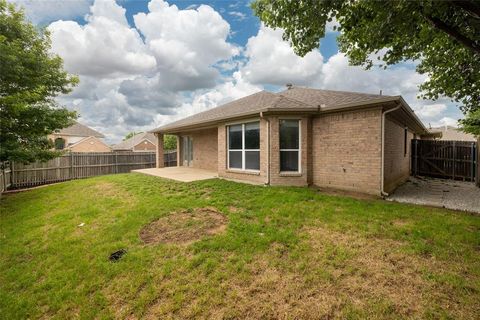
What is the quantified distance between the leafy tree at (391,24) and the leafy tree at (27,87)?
8.87 metres

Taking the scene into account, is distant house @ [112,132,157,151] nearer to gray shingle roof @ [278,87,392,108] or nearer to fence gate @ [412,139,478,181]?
gray shingle roof @ [278,87,392,108]

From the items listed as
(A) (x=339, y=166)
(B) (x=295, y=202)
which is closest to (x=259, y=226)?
(B) (x=295, y=202)

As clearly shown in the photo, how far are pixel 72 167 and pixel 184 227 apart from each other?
14350 mm

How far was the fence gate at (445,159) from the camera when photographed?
1182cm

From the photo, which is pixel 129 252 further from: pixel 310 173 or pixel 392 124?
pixel 392 124

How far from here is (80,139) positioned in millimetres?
33219

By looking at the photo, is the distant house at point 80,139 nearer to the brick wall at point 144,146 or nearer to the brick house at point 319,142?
the brick wall at point 144,146

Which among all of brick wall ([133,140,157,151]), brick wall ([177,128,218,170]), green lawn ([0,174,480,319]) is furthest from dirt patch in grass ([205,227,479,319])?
brick wall ([133,140,157,151])

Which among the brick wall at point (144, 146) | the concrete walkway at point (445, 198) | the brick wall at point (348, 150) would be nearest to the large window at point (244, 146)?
the brick wall at point (348, 150)

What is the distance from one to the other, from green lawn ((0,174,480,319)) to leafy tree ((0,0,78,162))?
3.99 metres

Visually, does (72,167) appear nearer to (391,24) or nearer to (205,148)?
(205,148)

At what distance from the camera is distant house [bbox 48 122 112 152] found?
31703mm

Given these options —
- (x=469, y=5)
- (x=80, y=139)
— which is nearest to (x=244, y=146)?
(x=469, y=5)

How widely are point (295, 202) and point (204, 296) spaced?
4.25 meters
